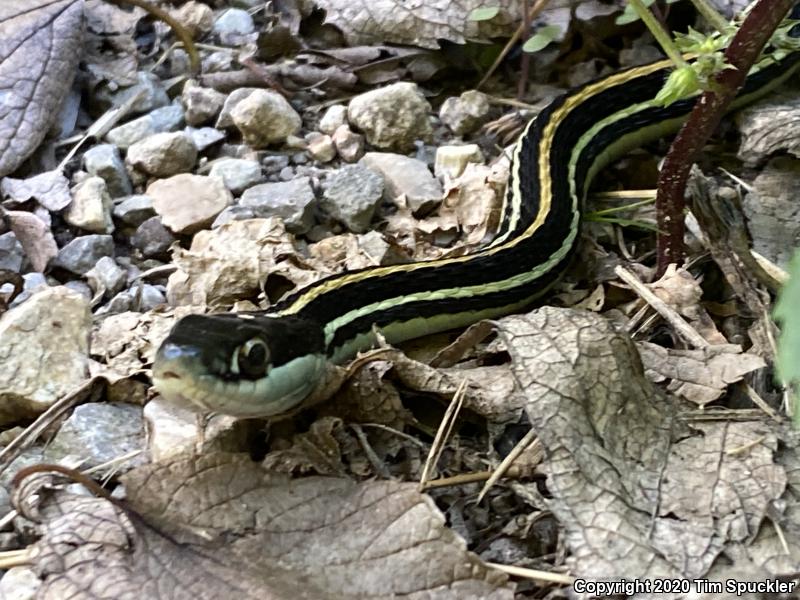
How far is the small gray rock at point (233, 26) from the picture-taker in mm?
2852

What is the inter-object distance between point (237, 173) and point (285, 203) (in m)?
0.21

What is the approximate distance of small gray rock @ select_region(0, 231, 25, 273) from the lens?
2.17 metres

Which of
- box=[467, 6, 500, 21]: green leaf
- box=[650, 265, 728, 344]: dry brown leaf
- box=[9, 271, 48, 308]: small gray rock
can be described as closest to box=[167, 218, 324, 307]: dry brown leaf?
box=[9, 271, 48, 308]: small gray rock

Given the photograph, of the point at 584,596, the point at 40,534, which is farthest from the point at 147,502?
the point at 584,596

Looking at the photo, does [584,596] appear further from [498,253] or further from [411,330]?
[498,253]

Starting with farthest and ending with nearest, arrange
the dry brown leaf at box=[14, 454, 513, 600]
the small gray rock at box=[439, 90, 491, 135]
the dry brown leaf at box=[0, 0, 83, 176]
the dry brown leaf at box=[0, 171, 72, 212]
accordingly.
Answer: the small gray rock at box=[439, 90, 491, 135], the dry brown leaf at box=[0, 0, 83, 176], the dry brown leaf at box=[0, 171, 72, 212], the dry brown leaf at box=[14, 454, 513, 600]

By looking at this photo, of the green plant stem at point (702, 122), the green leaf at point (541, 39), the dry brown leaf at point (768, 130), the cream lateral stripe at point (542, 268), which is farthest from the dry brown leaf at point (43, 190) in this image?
the dry brown leaf at point (768, 130)

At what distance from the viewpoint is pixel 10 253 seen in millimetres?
2188

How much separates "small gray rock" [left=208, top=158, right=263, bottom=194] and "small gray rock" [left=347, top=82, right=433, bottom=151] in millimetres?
335

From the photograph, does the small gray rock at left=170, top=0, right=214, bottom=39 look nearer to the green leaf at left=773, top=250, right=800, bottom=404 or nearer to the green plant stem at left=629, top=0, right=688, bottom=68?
the green plant stem at left=629, top=0, right=688, bottom=68

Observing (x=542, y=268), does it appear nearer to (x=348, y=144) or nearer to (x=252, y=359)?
(x=348, y=144)

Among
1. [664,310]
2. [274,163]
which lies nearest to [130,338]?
[274,163]

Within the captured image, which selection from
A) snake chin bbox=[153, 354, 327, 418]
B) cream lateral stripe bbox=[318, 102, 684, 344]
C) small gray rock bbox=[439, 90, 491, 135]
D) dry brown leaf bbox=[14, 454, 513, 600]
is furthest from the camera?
small gray rock bbox=[439, 90, 491, 135]

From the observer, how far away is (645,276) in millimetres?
2105
